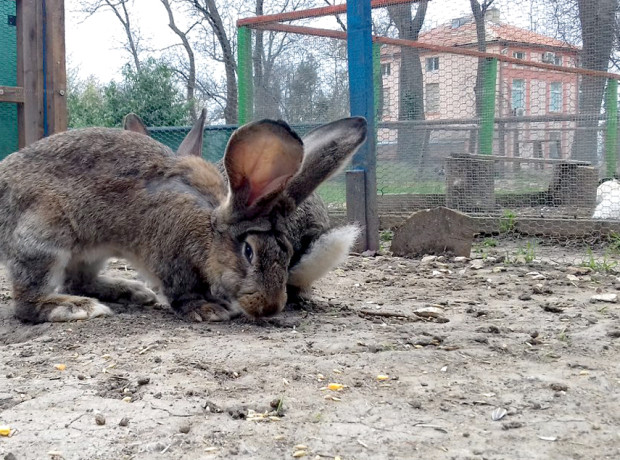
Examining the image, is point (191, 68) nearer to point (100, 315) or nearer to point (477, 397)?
point (100, 315)

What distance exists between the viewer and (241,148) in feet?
11.5

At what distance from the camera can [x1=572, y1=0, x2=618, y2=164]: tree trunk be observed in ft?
21.9

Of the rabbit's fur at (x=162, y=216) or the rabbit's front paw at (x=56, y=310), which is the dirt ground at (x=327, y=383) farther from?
the rabbit's fur at (x=162, y=216)

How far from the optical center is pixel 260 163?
353 centimetres

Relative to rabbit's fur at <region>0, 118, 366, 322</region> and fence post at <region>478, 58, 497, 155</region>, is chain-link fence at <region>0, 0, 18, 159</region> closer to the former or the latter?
rabbit's fur at <region>0, 118, 366, 322</region>

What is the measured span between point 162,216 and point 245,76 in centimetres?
476

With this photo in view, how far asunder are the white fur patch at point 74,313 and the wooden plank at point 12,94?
4.23m

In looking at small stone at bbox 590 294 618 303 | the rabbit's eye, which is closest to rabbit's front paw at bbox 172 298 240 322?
the rabbit's eye

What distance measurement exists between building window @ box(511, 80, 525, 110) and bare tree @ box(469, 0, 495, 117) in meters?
0.34

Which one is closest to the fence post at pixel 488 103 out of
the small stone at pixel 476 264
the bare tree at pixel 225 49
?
the small stone at pixel 476 264

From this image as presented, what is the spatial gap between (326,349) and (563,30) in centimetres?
506

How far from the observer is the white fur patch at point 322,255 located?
3990 millimetres

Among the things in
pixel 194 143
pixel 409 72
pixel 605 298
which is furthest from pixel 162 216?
pixel 409 72

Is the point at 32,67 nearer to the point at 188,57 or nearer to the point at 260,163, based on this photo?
the point at 260,163
